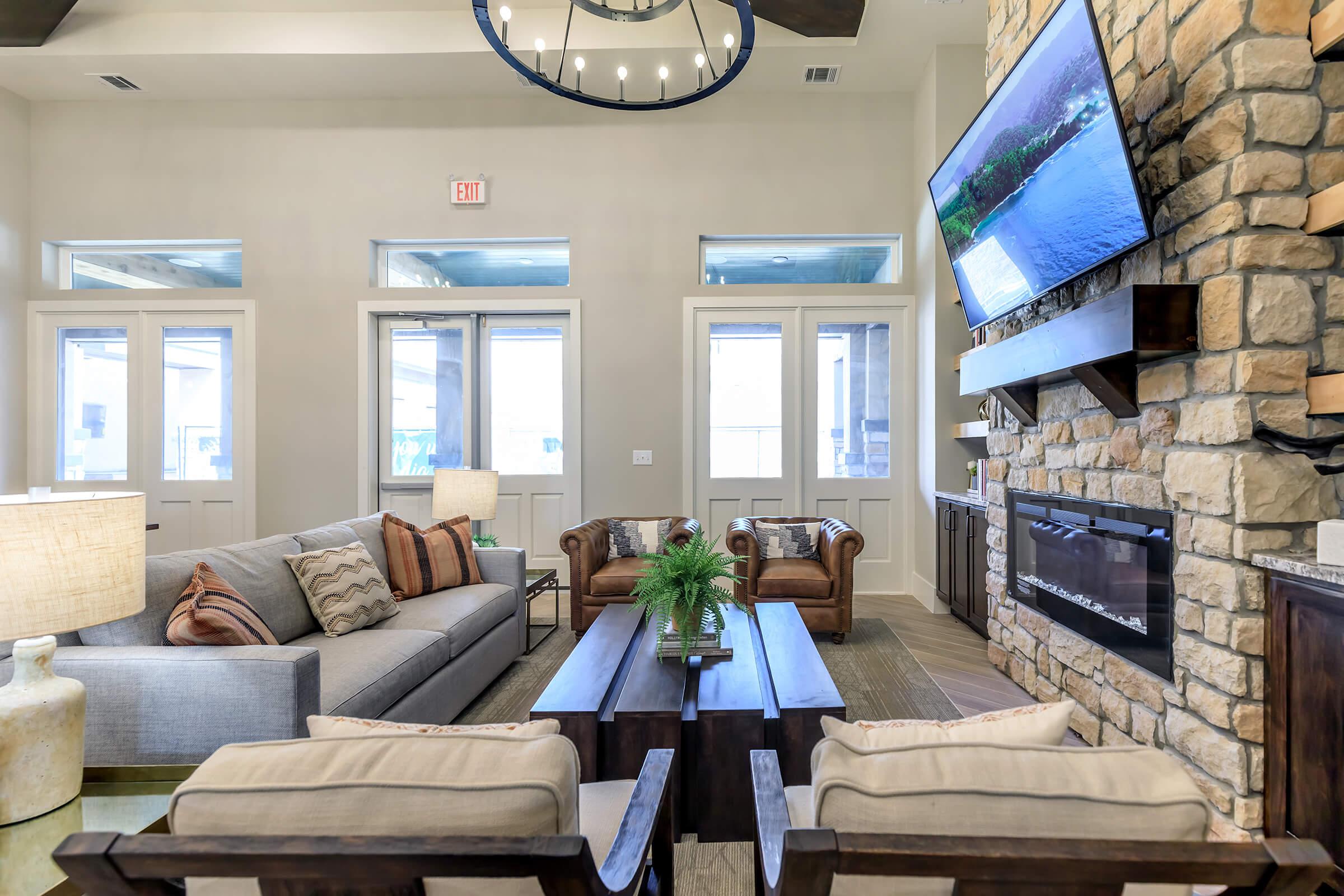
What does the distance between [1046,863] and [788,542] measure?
134 inches

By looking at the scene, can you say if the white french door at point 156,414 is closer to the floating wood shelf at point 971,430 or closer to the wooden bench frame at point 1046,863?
the floating wood shelf at point 971,430

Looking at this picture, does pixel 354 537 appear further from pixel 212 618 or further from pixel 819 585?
pixel 819 585

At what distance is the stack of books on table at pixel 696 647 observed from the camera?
2.29 meters

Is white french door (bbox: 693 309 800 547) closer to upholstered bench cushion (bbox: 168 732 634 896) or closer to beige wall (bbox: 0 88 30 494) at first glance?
upholstered bench cushion (bbox: 168 732 634 896)

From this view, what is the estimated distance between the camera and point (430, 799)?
Answer: 2.26 ft

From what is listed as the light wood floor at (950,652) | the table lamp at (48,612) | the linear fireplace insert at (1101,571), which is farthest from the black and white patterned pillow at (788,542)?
the table lamp at (48,612)

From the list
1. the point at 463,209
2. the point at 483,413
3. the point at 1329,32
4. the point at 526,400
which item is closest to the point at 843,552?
the point at 1329,32

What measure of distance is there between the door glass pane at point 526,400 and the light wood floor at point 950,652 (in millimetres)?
2628

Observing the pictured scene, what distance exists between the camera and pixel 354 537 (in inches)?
118

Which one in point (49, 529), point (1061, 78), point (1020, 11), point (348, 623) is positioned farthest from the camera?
point (1020, 11)

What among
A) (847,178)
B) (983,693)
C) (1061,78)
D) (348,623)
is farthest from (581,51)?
(983,693)

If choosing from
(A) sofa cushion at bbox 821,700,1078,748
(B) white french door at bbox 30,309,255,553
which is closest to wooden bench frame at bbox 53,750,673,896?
(A) sofa cushion at bbox 821,700,1078,748

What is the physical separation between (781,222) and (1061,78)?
115 inches

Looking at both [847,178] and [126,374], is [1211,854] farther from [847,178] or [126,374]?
[126,374]
